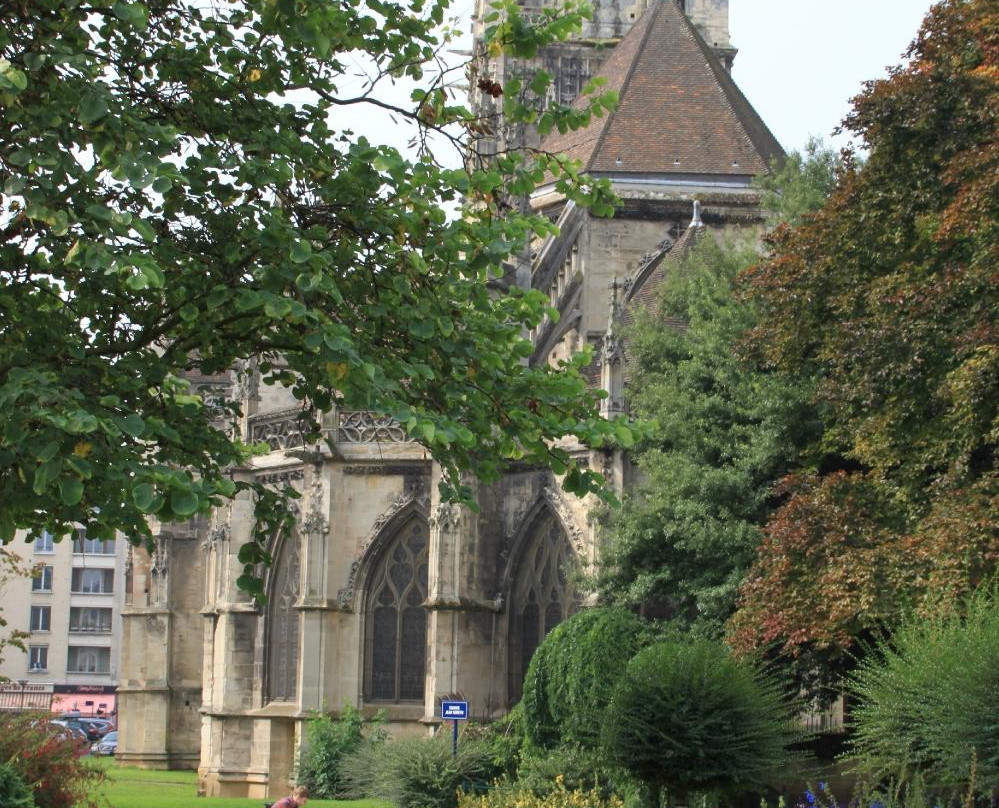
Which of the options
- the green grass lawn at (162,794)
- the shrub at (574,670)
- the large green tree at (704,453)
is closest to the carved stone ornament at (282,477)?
the green grass lawn at (162,794)

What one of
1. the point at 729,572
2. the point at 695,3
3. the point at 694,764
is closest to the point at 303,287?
the point at 694,764

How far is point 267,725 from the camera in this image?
104 feet

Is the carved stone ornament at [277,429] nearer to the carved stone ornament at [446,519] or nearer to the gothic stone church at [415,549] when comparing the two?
the gothic stone church at [415,549]

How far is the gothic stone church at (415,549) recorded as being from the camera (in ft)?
96.0

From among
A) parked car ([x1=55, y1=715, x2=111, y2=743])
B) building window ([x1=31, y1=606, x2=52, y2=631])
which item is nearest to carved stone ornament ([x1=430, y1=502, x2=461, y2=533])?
parked car ([x1=55, y1=715, x2=111, y2=743])

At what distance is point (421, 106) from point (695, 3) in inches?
1384

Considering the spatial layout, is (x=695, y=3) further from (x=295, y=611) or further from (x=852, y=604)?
(x=852, y=604)

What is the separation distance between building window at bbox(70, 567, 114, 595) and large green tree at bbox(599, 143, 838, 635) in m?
57.5

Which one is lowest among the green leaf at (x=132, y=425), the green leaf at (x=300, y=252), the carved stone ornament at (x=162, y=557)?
the green leaf at (x=132, y=425)

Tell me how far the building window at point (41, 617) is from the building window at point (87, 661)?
1541 millimetres

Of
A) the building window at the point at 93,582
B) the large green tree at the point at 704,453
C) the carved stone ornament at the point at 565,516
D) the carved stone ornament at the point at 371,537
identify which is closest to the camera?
the large green tree at the point at 704,453

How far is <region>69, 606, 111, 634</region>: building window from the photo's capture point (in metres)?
80.2

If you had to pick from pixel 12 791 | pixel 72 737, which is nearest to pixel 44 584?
pixel 72 737

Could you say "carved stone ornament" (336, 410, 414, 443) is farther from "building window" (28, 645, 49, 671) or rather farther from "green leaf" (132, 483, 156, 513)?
"building window" (28, 645, 49, 671)
